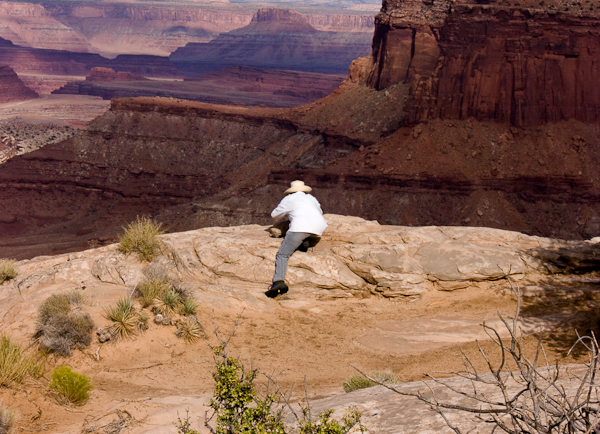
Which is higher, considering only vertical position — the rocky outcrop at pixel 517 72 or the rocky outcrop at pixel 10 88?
the rocky outcrop at pixel 517 72

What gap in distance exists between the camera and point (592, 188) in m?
40.1

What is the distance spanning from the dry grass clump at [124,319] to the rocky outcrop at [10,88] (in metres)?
140

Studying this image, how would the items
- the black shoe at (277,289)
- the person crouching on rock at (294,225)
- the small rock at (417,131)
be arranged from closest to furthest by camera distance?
1. the black shoe at (277,289)
2. the person crouching on rock at (294,225)
3. the small rock at (417,131)

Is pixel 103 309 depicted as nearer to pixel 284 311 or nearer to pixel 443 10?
pixel 284 311

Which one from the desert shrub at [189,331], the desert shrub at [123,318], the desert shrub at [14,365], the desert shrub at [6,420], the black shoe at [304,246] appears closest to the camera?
the desert shrub at [6,420]

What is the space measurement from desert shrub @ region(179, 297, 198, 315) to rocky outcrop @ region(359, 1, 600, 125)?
1476 inches

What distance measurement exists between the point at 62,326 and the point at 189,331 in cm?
185

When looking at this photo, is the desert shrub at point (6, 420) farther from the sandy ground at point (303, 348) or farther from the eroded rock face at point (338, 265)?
the eroded rock face at point (338, 265)

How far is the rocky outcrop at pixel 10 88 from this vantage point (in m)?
131

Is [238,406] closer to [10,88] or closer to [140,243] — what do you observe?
[140,243]

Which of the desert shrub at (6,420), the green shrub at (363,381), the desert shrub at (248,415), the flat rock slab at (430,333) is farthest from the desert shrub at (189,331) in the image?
the desert shrub at (248,415)

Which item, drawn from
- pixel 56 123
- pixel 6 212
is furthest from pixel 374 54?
pixel 56 123

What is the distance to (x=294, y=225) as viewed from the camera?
1077 centimetres

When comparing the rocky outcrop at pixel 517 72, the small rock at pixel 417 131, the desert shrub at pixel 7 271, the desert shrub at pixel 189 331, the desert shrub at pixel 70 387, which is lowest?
the desert shrub at pixel 7 271
